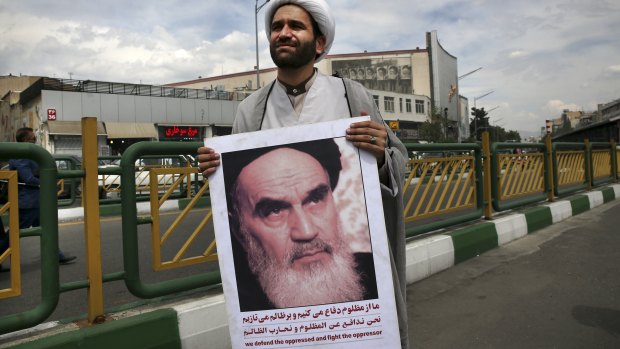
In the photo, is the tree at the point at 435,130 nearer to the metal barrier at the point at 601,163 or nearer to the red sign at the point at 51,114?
the red sign at the point at 51,114

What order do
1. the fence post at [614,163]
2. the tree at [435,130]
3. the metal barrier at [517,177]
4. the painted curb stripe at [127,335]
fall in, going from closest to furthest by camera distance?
the painted curb stripe at [127,335] → the metal barrier at [517,177] → the fence post at [614,163] → the tree at [435,130]

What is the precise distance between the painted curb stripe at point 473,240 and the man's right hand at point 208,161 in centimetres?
381

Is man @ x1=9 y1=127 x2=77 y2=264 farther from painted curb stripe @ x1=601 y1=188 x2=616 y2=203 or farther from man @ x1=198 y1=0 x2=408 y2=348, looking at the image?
painted curb stripe @ x1=601 y1=188 x2=616 y2=203

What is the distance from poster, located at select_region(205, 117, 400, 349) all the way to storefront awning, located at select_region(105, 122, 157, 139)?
3026 cm

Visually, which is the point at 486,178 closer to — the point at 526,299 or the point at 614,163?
the point at 526,299

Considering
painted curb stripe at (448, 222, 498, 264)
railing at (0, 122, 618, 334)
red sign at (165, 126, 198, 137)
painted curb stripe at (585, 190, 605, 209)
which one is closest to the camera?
railing at (0, 122, 618, 334)

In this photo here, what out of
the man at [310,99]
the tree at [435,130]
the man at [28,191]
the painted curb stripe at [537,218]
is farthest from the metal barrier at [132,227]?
the tree at [435,130]

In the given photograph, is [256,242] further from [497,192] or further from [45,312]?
[497,192]

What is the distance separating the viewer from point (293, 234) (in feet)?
4.57

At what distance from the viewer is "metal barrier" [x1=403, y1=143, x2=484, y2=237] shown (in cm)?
459

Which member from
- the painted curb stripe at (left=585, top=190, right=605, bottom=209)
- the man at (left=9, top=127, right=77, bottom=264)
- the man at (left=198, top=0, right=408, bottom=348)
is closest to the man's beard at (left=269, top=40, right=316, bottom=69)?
the man at (left=198, top=0, right=408, bottom=348)

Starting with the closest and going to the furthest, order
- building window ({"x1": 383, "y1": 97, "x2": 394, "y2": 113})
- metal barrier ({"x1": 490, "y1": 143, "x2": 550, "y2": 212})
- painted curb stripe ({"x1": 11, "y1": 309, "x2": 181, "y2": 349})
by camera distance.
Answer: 1. painted curb stripe ({"x1": 11, "y1": 309, "x2": 181, "y2": 349})
2. metal barrier ({"x1": 490, "y1": 143, "x2": 550, "y2": 212})
3. building window ({"x1": 383, "y1": 97, "x2": 394, "y2": 113})

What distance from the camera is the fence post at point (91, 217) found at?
2.40m

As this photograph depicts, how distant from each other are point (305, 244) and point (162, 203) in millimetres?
1908
